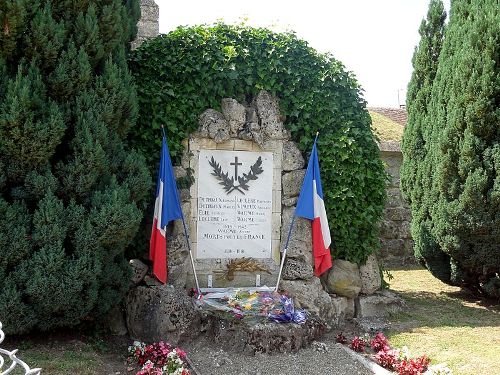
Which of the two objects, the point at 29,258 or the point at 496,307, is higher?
the point at 29,258

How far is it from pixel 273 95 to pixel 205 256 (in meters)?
2.08

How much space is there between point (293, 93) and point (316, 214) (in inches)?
58.4

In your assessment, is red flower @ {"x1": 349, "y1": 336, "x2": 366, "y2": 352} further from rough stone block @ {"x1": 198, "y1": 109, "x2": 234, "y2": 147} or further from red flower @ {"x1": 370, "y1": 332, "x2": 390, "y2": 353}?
rough stone block @ {"x1": 198, "y1": 109, "x2": 234, "y2": 147}

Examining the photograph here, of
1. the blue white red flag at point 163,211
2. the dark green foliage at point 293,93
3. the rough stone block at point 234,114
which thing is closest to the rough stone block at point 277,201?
the dark green foliage at point 293,93

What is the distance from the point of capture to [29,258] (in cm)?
448

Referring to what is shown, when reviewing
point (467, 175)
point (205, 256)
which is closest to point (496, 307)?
point (467, 175)

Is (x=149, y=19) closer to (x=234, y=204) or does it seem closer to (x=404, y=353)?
(x=234, y=204)

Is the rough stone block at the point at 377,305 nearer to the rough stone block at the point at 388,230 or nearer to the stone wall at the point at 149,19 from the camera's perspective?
the rough stone block at the point at 388,230

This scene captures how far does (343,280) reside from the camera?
634 centimetres

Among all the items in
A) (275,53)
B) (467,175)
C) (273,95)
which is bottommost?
(467,175)

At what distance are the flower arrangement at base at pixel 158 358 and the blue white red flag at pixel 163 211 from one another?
2.74 feet

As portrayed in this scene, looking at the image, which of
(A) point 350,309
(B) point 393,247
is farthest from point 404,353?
(B) point 393,247

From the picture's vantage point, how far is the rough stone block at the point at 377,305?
6.46 m

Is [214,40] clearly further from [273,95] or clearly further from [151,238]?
[151,238]
